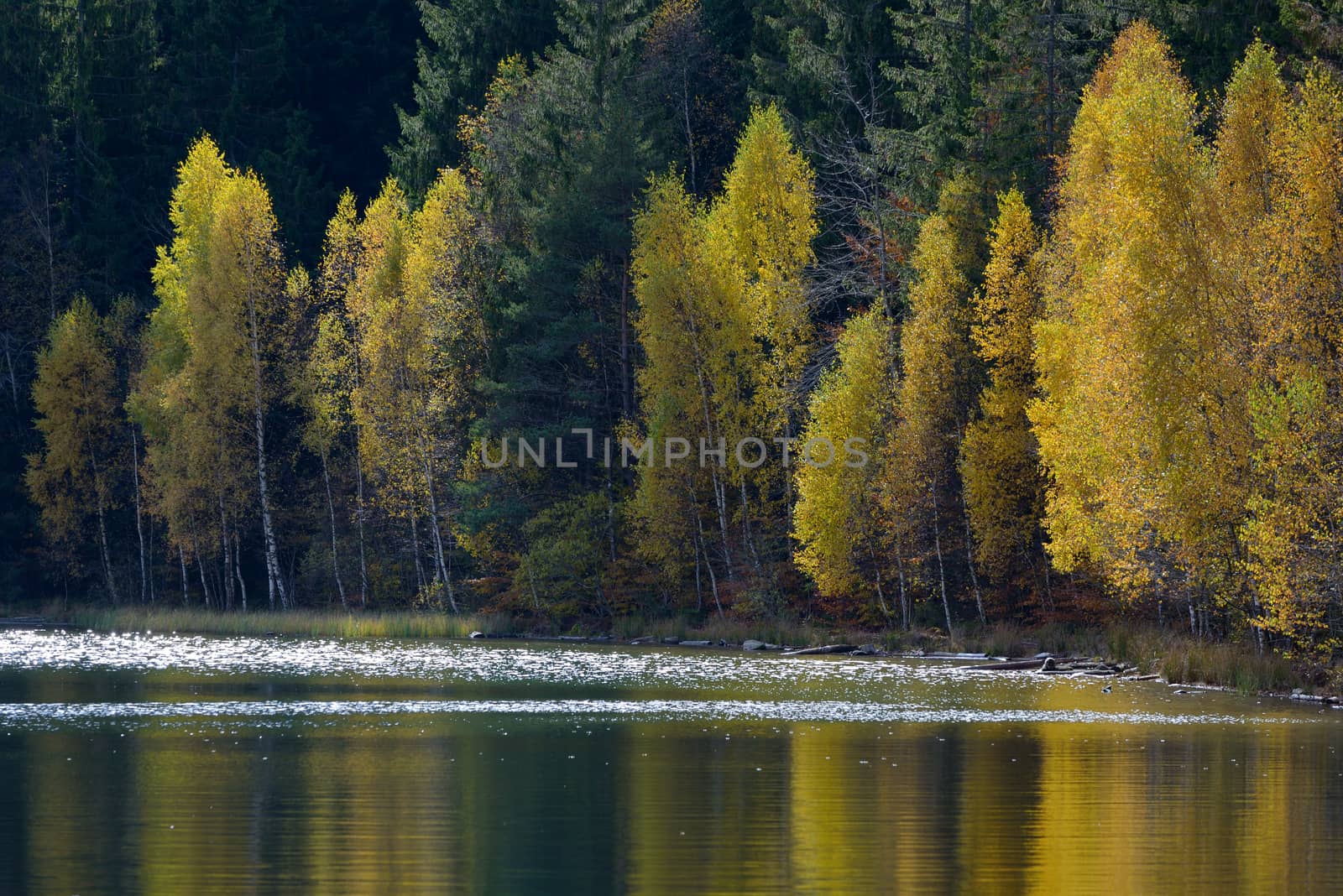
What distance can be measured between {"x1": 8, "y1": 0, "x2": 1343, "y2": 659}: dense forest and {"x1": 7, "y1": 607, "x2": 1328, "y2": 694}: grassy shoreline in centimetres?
92

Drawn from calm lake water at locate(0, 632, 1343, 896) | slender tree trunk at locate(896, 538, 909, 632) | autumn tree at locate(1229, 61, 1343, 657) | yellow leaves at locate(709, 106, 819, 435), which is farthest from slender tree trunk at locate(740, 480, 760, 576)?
autumn tree at locate(1229, 61, 1343, 657)

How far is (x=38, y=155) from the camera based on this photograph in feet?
242

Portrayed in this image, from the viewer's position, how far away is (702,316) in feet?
168

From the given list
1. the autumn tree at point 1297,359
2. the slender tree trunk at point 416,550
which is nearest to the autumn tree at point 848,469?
the autumn tree at point 1297,359

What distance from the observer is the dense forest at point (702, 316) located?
34.8 m

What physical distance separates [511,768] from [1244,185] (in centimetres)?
1979

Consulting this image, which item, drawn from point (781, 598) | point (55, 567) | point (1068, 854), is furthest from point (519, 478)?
point (1068, 854)

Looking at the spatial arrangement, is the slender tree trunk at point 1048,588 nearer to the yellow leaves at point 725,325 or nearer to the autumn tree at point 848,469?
the autumn tree at point 848,469

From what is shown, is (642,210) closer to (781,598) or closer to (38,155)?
(781,598)

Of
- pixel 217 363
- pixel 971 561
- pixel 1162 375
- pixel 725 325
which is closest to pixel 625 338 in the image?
pixel 725 325

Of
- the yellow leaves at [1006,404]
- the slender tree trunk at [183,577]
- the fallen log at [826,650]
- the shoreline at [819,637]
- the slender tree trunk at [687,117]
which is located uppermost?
the slender tree trunk at [687,117]

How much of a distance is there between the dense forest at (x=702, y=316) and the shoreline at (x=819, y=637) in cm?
97

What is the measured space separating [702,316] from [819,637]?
31.2 ft

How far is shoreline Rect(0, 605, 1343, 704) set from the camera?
34.5m
